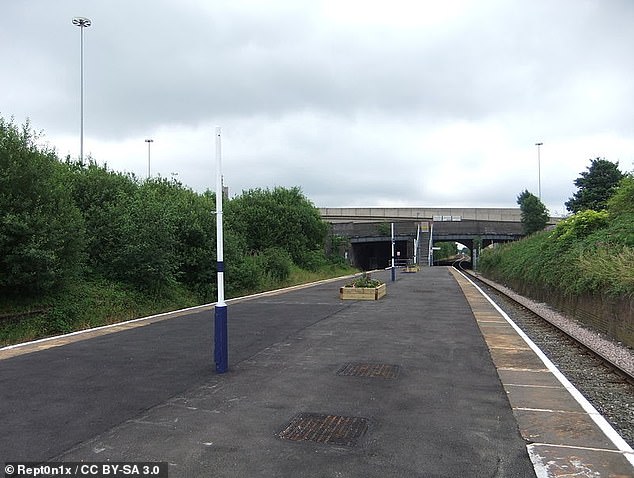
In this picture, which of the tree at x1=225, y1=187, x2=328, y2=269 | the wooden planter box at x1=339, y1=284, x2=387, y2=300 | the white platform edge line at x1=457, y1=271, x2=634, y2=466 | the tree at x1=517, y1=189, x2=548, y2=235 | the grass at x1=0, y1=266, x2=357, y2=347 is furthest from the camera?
the tree at x1=517, y1=189, x2=548, y2=235

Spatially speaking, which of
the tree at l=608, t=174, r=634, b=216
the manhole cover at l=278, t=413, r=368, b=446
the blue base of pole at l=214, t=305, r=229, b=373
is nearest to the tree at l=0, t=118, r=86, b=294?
the blue base of pole at l=214, t=305, r=229, b=373

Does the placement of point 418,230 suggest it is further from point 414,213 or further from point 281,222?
point 281,222

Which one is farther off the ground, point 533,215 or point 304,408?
point 533,215

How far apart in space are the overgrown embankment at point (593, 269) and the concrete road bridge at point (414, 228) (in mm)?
43900

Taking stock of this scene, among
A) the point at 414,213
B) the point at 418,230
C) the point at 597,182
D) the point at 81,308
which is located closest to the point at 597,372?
the point at 81,308

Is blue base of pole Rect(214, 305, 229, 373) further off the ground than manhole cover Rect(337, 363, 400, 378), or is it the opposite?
blue base of pole Rect(214, 305, 229, 373)

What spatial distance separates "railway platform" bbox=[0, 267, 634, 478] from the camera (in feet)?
15.4

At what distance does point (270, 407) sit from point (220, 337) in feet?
6.13

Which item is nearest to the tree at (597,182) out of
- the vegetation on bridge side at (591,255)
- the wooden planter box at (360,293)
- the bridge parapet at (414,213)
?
the vegetation on bridge side at (591,255)

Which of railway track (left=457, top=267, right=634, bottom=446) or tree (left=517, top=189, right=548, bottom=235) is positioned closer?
railway track (left=457, top=267, right=634, bottom=446)

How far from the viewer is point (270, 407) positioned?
6219mm

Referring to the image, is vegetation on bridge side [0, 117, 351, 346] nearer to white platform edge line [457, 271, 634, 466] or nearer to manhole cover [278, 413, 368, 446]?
manhole cover [278, 413, 368, 446]

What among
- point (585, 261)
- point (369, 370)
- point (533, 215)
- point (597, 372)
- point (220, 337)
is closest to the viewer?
→ point (220, 337)

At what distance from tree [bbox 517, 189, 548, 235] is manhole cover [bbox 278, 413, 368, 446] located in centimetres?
6616
